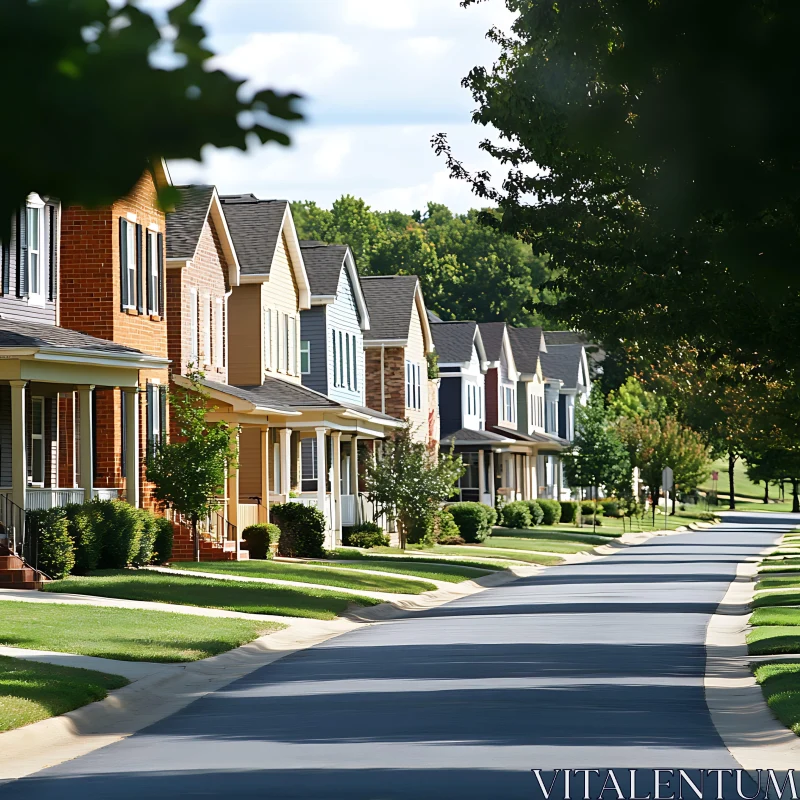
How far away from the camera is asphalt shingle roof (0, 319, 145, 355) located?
27.4m

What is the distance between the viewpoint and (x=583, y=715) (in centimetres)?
1358

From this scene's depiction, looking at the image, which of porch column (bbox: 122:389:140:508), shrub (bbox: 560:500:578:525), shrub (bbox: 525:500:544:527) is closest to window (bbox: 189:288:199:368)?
porch column (bbox: 122:389:140:508)

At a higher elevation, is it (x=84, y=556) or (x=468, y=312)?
(x=468, y=312)

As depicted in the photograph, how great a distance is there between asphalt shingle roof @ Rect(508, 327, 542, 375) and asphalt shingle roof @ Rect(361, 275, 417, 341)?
2897 centimetres

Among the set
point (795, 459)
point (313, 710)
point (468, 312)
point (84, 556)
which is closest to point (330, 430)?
point (795, 459)

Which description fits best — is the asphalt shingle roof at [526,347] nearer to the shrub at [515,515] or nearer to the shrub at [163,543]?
the shrub at [515,515]

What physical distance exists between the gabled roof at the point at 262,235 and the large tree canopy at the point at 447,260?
8400 cm

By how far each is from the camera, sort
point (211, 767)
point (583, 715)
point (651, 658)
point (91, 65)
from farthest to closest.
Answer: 1. point (651, 658)
2. point (583, 715)
3. point (211, 767)
4. point (91, 65)

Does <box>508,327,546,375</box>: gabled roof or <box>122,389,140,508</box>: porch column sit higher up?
<box>508,327,546,375</box>: gabled roof

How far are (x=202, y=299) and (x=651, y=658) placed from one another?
23.2 meters

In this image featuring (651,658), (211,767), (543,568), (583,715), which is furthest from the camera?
(543,568)

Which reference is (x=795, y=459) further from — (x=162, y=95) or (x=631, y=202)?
(x=162, y=95)

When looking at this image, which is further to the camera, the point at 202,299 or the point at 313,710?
the point at 202,299

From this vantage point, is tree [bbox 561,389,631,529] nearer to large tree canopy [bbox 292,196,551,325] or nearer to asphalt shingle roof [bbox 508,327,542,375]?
asphalt shingle roof [bbox 508,327,542,375]
